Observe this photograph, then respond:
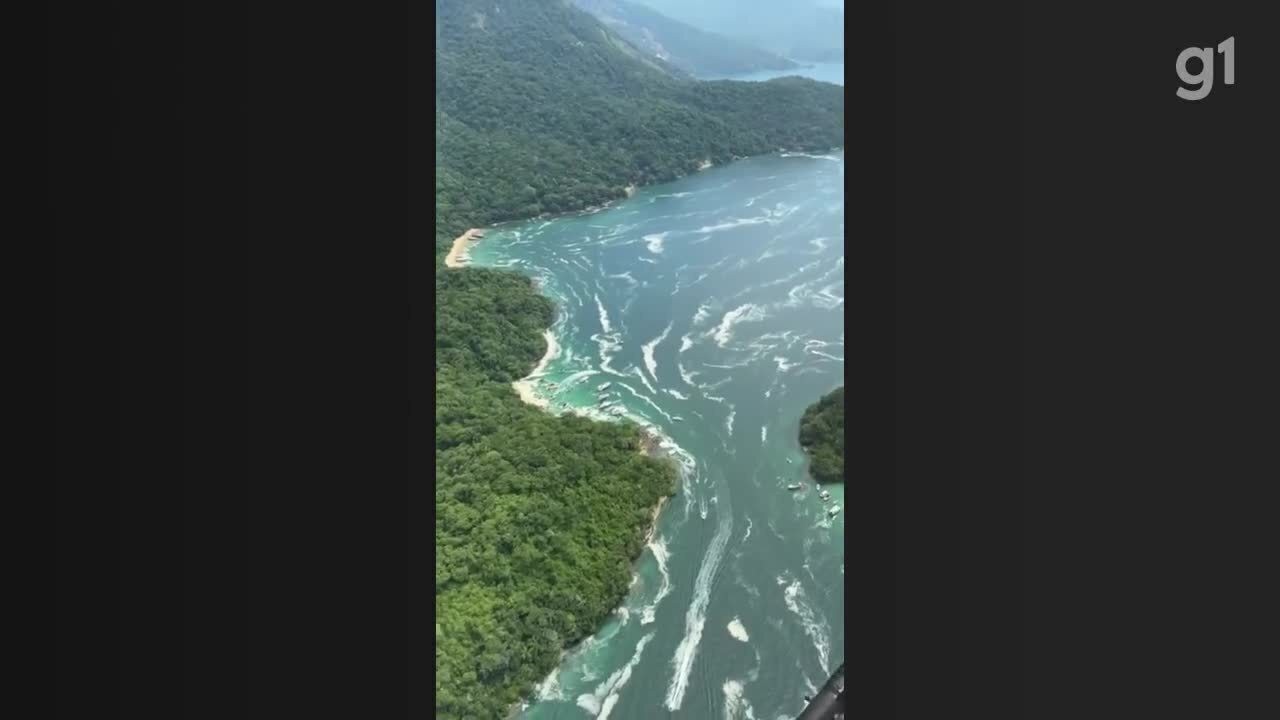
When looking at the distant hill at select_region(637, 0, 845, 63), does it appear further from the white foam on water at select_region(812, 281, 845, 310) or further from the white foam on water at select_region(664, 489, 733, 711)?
the white foam on water at select_region(664, 489, 733, 711)

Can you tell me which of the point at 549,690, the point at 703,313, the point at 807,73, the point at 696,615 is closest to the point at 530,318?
the point at 703,313

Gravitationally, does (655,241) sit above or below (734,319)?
above

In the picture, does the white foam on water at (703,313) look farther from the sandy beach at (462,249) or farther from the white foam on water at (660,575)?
the white foam on water at (660,575)

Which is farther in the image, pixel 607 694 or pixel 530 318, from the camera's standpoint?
pixel 530 318

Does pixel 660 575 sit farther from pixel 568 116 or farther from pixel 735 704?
pixel 568 116
